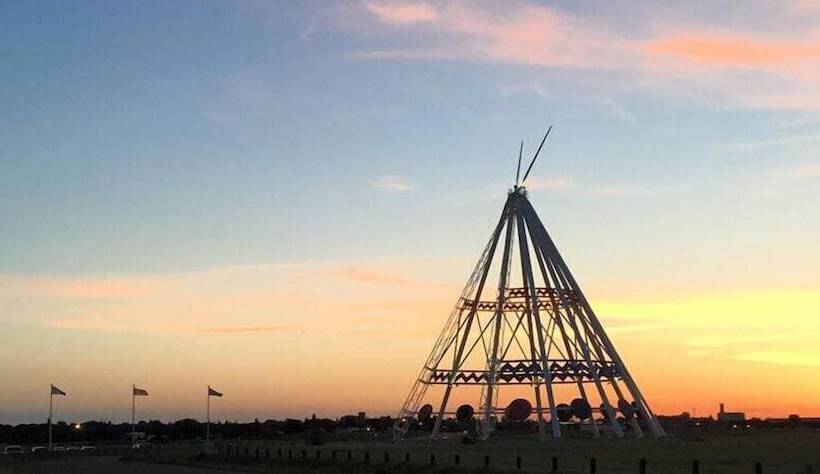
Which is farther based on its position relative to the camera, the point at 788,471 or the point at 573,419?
the point at 573,419

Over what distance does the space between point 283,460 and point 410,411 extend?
1868 cm

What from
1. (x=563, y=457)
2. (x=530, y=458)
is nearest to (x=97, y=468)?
(x=530, y=458)

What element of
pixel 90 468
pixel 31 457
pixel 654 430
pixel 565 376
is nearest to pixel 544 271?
pixel 565 376

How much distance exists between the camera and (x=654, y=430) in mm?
71938

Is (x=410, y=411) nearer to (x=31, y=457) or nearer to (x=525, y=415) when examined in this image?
(x=525, y=415)


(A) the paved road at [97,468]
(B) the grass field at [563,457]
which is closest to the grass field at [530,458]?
(B) the grass field at [563,457]

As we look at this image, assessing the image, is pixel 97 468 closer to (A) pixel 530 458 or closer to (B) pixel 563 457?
(A) pixel 530 458

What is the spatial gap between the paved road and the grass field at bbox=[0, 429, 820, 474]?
0.23 metres

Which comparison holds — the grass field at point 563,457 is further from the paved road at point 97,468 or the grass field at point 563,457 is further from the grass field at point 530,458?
the paved road at point 97,468

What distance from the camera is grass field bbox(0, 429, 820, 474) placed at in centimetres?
4228

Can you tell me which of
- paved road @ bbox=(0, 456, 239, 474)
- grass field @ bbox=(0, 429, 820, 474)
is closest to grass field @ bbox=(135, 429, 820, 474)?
grass field @ bbox=(0, 429, 820, 474)

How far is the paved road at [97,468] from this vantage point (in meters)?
57.6

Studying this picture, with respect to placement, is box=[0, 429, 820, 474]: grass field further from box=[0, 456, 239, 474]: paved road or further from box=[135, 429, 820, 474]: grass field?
box=[0, 456, 239, 474]: paved road

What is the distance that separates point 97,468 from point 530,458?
26319 millimetres
